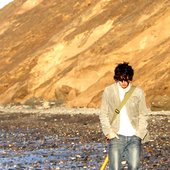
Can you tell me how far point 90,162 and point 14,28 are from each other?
76.8 m

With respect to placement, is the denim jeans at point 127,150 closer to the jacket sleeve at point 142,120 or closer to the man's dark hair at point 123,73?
the jacket sleeve at point 142,120

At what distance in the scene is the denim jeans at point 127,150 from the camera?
9680mm

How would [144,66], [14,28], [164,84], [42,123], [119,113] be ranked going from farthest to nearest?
[14,28], [144,66], [164,84], [42,123], [119,113]

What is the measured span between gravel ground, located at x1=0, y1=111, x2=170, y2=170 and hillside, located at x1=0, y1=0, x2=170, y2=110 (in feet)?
32.2

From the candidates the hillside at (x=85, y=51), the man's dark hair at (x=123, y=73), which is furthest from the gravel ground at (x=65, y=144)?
the hillside at (x=85, y=51)

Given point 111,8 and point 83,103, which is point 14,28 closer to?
point 111,8

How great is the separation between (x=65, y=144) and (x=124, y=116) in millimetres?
16893

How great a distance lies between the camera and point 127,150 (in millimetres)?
9883

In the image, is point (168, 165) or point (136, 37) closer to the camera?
point (168, 165)

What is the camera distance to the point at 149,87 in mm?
48656

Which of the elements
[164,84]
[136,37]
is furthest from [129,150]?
[136,37]

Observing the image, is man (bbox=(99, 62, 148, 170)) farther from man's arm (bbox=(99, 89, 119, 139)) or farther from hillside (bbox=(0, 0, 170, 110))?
hillside (bbox=(0, 0, 170, 110))

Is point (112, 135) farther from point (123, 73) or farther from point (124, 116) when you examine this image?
Answer: point (123, 73)

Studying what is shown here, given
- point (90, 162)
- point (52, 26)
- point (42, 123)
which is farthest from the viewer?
point (52, 26)
